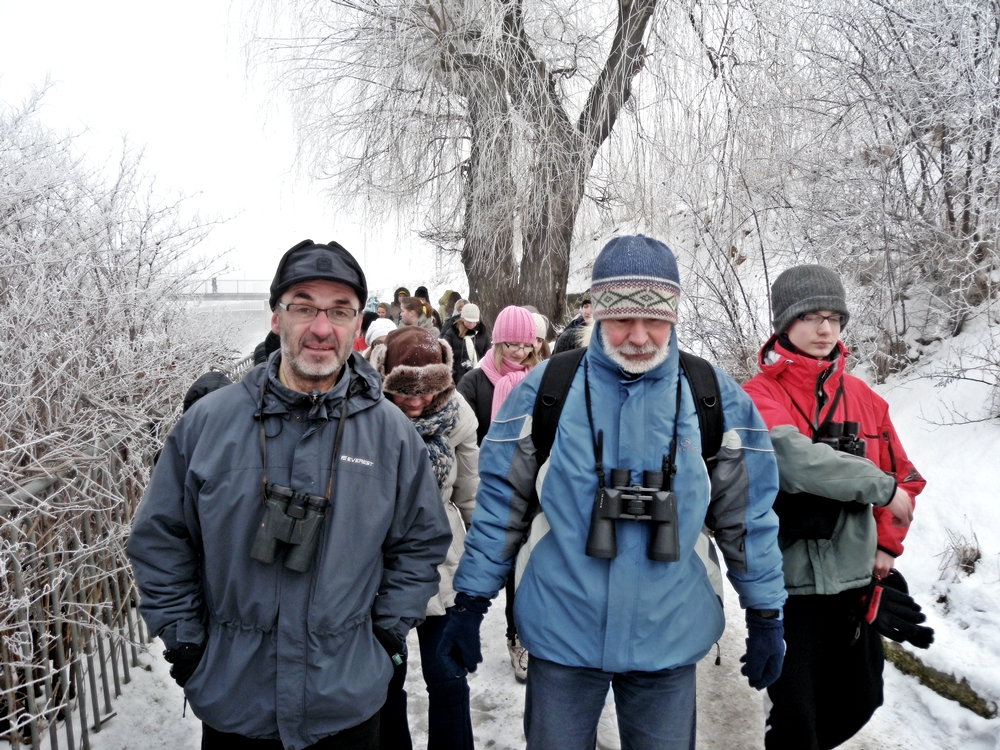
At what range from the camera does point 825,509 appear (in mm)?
2217

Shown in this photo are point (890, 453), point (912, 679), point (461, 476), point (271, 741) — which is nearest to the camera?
point (271, 741)

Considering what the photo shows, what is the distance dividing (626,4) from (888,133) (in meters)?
4.73

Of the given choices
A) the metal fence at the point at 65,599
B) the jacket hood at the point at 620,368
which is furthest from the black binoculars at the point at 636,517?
the metal fence at the point at 65,599

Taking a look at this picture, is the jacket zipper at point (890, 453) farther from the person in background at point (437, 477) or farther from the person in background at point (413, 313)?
the person in background at point (413, 313)

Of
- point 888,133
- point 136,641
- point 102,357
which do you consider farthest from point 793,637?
point 888,133

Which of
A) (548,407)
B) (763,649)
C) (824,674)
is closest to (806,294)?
(548,407)

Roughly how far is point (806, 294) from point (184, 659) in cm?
225

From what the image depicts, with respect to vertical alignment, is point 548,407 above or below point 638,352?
below

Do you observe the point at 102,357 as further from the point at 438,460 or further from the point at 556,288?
the point at 556,288

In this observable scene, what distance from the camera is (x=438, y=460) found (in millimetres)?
2523

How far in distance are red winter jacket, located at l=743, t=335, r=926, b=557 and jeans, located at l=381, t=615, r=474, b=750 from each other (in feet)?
4.74

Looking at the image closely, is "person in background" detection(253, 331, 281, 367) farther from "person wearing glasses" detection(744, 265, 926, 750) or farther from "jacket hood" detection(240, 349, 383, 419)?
"person wearing glasses" detection(744, 265, 926, 750)

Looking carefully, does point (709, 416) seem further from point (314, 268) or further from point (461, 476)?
point (314, 268)

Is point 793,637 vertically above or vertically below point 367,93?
below
